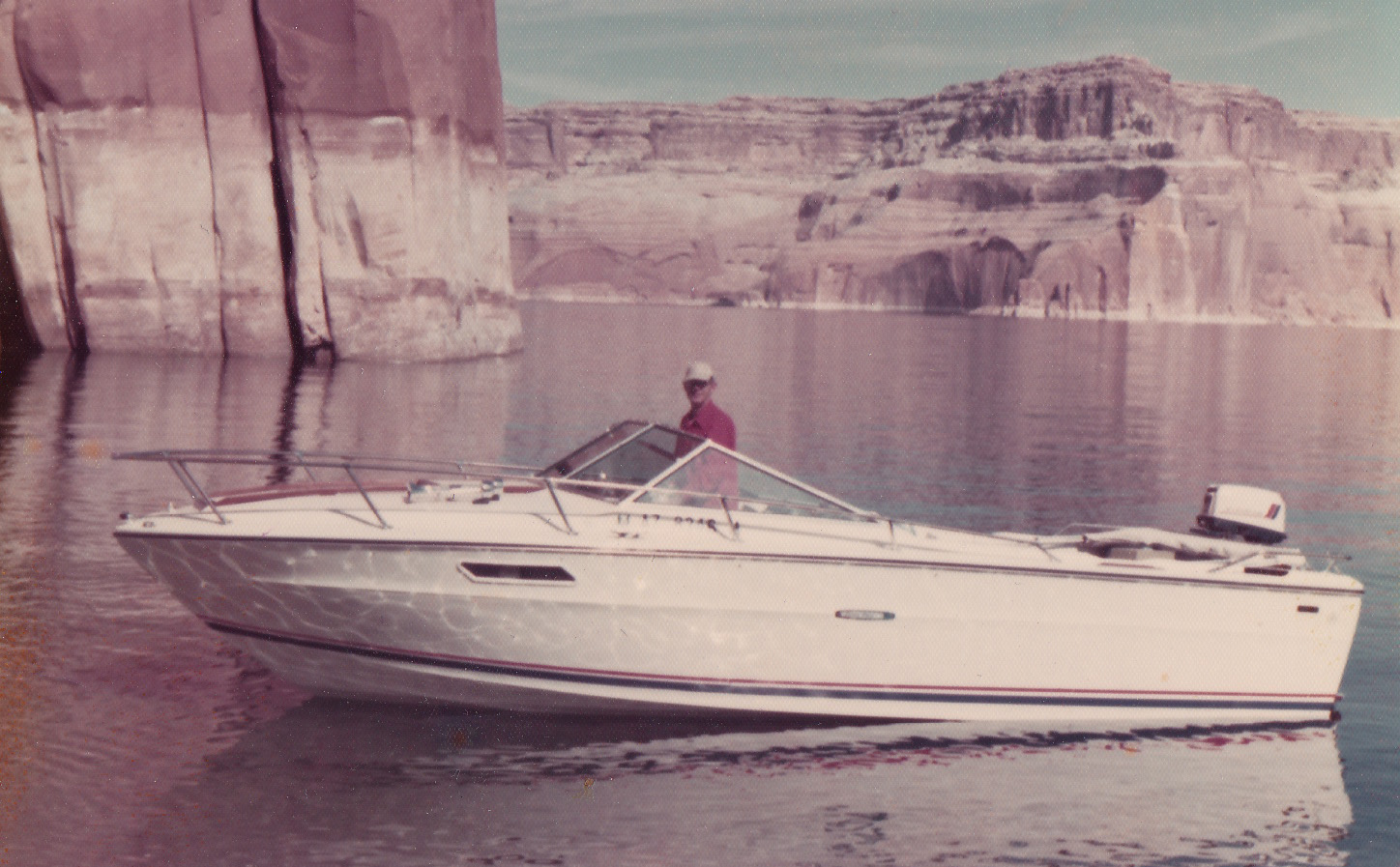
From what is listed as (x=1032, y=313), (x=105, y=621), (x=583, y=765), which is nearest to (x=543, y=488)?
(x=583, y=765)

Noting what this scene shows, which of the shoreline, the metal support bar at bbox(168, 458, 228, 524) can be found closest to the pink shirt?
the metal support bar at bbox(168, 458, 228, 524)

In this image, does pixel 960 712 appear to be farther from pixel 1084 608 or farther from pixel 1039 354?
pixel 1039 354

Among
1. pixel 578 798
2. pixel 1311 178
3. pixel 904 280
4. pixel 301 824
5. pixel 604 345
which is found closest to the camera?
pixel 301 824

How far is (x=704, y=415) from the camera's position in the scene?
9.17m

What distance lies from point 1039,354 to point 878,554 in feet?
160

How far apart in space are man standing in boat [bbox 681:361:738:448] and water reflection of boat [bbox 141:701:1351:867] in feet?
5.47

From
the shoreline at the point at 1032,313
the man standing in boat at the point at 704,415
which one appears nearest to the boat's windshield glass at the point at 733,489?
the man standing in boat at the point at 704,415

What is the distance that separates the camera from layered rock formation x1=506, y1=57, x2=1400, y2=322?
134625 mm

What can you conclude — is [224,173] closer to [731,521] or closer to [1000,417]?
[1000,417]

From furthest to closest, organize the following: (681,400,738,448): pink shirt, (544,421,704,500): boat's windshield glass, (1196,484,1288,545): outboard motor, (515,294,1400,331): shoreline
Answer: (515,294,1400,331): shoreline
(1196,484,1288,545): outboard motor
(681,400,738,448): pink shirt
(544,421,704,500): boat's windshield glass

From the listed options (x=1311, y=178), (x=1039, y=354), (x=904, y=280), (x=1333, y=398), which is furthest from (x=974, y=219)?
(x=1333, y=398)

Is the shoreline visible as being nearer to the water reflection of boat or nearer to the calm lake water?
the calm lake water

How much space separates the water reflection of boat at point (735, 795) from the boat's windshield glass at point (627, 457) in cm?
131

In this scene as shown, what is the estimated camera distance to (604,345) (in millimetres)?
53844
